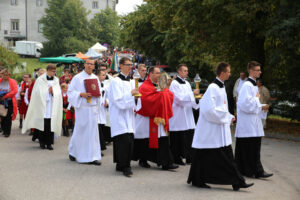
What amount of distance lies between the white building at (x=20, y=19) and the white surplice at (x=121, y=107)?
7271cm

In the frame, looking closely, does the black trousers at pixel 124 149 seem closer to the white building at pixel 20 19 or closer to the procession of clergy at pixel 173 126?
the procession of clergy at pixel 173 126

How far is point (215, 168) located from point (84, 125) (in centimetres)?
347

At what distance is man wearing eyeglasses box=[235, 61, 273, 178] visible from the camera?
8547 mm

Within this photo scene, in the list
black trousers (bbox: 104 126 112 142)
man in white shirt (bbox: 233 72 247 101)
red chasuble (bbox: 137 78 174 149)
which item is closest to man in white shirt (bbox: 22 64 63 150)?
black trousers (bbox: 104 126 112 142)

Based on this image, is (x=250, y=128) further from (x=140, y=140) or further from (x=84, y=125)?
(x=84, y=125)

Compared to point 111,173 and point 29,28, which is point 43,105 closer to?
point 111,173

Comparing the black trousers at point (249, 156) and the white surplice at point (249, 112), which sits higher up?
the white surplice at point (249, 112)

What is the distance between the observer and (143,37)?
2989 centimetres

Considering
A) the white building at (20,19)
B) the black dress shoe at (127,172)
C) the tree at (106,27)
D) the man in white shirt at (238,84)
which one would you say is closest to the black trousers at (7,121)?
the black dress shoe at (127,172)

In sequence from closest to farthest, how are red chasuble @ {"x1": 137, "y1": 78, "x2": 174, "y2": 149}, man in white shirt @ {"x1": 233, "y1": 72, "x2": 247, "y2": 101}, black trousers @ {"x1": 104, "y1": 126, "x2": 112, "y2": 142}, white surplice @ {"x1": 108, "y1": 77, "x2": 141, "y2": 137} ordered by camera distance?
white surplice @ {"x1": 108, "y1": 77, "x2": 141, "y2": 137} < red chasuble @ {"x1": 137, "y1": 78, "x2": 174, "y2": 149} < black trousers @ {"x1": 104, "y1": 126, "x2": 112, "y2": 142} < man in white shirt @ {"x1": 233, "y1": 72, "x2": 247, "y2": 101}

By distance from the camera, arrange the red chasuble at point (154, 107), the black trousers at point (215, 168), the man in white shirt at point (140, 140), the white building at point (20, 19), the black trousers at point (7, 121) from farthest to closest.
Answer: the white building at point (20, 19)
the black trousers at point (7, 121)
the man in white shirt at point (140, 140)
the red chasuble at point (154, 107)
the black trousers at point (215, 168)

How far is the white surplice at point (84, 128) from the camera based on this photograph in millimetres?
9797

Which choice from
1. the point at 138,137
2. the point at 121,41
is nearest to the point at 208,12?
the point at 138,137

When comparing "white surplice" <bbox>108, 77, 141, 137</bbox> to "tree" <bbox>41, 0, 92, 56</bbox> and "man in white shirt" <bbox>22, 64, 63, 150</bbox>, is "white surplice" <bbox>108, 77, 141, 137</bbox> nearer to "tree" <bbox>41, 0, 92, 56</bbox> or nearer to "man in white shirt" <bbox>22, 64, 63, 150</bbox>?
"man in white shirt" <bbox>22, 64, 63, 150</bbox>
